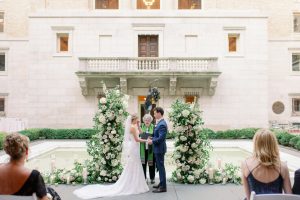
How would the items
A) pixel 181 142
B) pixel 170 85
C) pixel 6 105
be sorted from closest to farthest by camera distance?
pixel 181 142, pixel 170 85, pixel 6 105

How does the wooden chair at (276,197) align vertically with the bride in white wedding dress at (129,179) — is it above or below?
above

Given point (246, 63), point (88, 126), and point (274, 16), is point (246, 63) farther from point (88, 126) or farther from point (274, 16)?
point (88, 126)

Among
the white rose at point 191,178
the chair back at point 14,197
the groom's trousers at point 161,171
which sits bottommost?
the white rose at point 191,178

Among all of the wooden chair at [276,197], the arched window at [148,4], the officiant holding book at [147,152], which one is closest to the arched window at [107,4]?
the arched window at [148,4]

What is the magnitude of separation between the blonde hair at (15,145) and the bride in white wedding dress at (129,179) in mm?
4721

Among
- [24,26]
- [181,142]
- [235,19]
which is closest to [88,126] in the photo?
[24,26]

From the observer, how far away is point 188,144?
33.8 feet

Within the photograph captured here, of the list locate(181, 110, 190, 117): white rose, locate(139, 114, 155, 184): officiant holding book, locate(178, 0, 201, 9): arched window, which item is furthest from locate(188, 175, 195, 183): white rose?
locate(178, 0, 201, 9): arched window

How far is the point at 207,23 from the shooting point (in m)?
27.9

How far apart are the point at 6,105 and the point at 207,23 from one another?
59.6ft

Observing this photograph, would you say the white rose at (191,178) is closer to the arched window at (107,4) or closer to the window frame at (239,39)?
the window frame at (239,39)

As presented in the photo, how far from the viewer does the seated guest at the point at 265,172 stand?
430 centimetres

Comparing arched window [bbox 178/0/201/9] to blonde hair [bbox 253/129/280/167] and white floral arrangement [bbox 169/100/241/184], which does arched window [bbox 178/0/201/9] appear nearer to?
white floral arrangement [bbox 169/100/241/184]

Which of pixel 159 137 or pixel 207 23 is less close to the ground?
pixel 207 23
